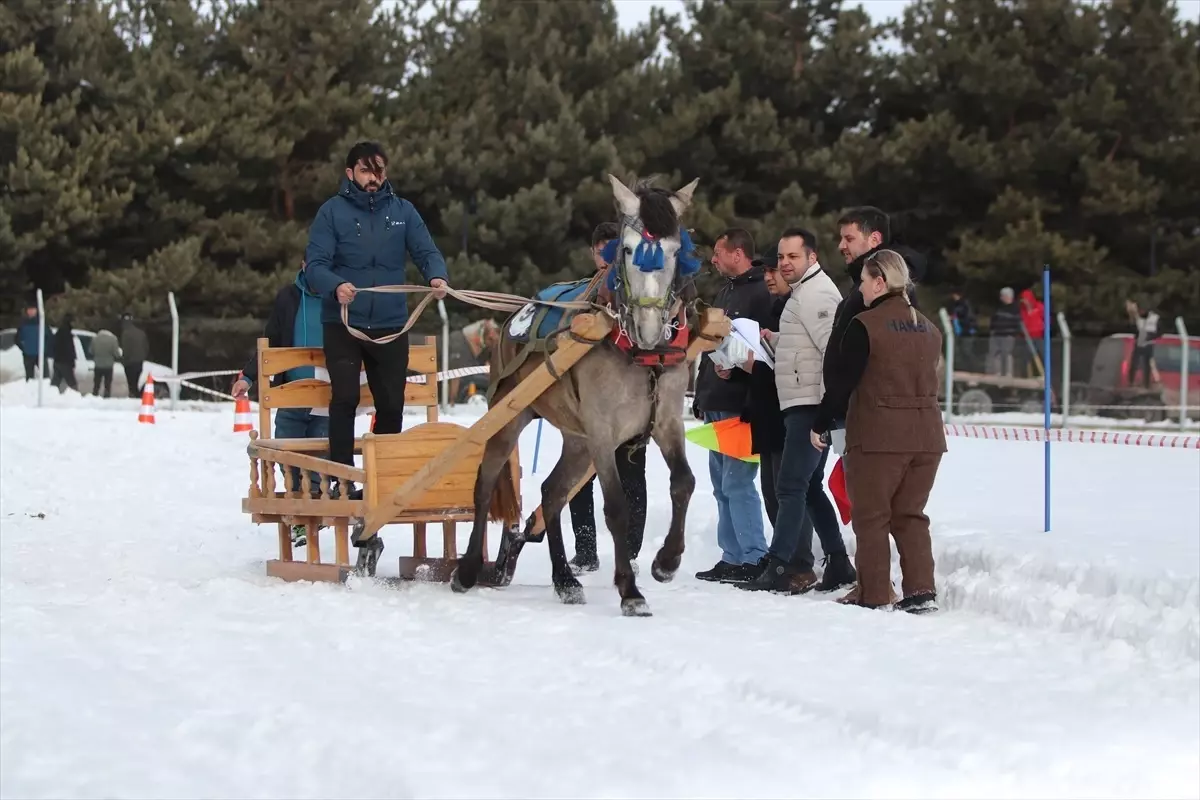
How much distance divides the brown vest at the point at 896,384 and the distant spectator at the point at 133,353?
1902 centimetres

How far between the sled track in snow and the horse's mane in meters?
2.44

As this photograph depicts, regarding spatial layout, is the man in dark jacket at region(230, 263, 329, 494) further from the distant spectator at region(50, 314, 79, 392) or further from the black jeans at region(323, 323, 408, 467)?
the distant spectator at region(50, 314, 79, 392)

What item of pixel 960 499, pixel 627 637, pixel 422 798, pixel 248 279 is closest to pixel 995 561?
pixel 627 637

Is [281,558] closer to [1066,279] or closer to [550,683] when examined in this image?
[550,683]

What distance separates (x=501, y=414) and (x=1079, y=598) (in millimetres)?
2894

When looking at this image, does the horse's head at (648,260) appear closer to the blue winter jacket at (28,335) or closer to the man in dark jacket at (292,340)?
the man in dark jacket at (292,340)

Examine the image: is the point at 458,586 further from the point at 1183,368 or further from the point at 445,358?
the point at 1183,368

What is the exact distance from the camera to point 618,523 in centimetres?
745

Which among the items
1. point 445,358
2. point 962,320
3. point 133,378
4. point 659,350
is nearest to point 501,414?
point 659,350

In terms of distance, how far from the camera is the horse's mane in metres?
7.04

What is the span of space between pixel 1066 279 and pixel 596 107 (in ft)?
34.6

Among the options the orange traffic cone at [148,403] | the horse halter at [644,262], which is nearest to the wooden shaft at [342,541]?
the horse halter at [644,262]

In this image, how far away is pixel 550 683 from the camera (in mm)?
5906

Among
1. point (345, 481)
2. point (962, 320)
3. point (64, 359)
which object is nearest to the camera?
A: point (345, 481)
